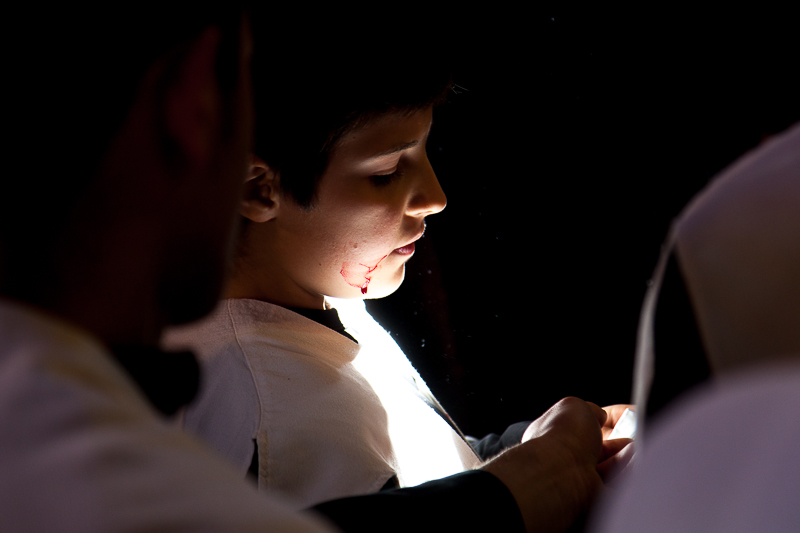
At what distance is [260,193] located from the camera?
0.83 meters

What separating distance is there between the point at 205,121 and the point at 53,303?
0.47 feet

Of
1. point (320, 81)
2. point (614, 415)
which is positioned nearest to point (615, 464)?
point (614, 415)

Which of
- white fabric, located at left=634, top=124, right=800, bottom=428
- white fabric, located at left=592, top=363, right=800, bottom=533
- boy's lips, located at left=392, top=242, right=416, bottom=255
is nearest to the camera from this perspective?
white fabric, located at left=592, top=363, right=800, bottom=533

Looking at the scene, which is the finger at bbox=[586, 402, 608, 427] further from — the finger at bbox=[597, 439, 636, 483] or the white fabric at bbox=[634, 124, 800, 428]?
the white fabric at bbox=[634, 124, 800, 428]

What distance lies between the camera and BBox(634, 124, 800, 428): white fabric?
335 mm

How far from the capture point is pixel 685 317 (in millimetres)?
362

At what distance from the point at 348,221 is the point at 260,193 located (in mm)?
116

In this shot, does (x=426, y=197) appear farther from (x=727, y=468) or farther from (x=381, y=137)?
(x=727, y=468)

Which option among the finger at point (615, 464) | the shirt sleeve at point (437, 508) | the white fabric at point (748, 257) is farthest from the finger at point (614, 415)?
the white fabric at point (748, 257)

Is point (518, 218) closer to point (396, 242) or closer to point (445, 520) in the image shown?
point (396, 242)

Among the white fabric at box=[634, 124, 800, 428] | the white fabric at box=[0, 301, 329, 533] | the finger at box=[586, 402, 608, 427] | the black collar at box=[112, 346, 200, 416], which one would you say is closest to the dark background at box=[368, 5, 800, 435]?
the finger at box=[586, 402, 608, 427]

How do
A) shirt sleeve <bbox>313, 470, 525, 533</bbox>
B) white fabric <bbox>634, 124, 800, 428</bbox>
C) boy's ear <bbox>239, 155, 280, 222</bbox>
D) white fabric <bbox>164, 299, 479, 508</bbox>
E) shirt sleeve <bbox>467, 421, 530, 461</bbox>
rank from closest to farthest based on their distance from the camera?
white fabric <bbox>634, 124, 800, 428</bbox> < shirt sleeve <bbox>313, 470, 525, 533</bbox> < white fabric <bbox>164, 299, 479, 508</bbox> < boy's ear <bbox>239, 155, 280, 222</bbox> < shirt sleeve <bbox>467, 421, 530, 461</bbox>

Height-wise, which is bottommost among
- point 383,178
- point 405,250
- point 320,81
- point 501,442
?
point 501,442

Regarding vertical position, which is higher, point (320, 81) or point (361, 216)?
point (320, 81)
